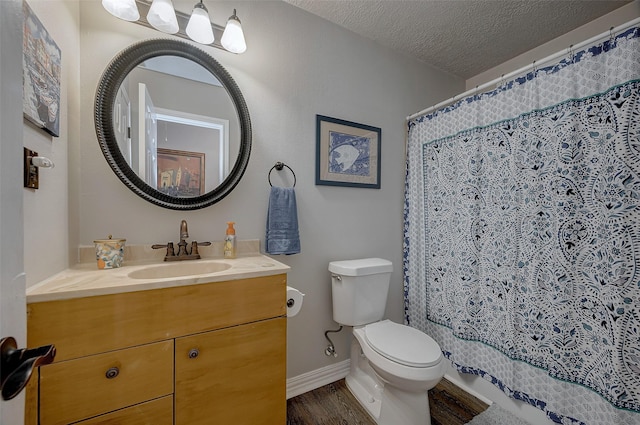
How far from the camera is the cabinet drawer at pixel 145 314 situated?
764 mm

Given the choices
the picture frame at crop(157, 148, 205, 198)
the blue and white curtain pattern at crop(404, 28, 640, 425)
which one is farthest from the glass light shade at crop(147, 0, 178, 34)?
the blue and white curtain pattern at crop(404, 28, 640, 425)

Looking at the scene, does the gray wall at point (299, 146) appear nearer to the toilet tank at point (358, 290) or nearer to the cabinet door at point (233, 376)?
the toilet tank at point (358, 290)

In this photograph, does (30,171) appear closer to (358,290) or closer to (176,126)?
(176,126)

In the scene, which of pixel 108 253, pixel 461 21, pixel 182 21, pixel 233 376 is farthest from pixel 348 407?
pixel 461 21

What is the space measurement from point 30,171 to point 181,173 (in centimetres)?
53

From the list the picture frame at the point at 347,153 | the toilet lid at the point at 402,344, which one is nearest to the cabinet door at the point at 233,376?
the toilet lid at the point at 402,344

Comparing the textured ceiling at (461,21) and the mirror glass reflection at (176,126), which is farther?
the textured ceiling at (461,21)

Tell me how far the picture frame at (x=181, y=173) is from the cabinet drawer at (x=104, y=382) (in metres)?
0.71

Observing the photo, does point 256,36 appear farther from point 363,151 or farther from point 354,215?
point 354,215

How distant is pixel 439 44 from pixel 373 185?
3.92 feet

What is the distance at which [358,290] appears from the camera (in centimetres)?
158

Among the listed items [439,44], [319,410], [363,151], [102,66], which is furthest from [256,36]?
[319,410]

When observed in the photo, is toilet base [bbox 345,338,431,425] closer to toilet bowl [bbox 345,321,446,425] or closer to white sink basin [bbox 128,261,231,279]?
toilet bowl [bbox 345,321,446,425]

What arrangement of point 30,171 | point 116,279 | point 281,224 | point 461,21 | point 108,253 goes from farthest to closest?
point 461,21, point 281,224, point 108,253, point 116,279, point 30,171
